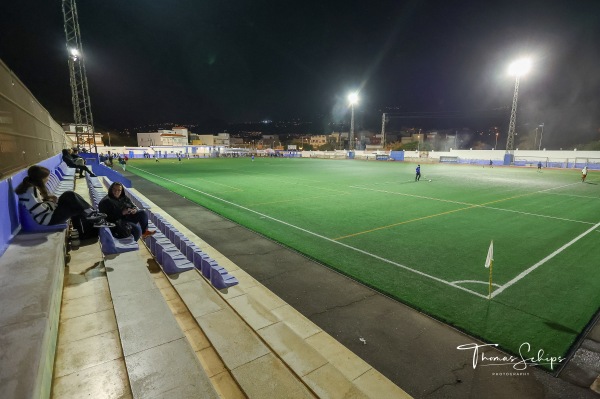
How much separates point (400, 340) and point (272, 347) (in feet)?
7.28

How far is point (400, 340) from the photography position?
4.95m

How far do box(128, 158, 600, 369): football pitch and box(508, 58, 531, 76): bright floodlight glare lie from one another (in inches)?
954

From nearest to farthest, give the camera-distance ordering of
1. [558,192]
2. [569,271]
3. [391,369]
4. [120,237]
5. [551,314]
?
[391,369], [551,314], [120,237], [569,271], [558,192]

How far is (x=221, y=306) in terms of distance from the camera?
16.2 feet

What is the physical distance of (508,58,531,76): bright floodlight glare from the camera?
36.1 m

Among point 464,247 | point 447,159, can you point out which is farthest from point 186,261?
point 447,159

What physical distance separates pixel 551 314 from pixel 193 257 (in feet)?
24.7

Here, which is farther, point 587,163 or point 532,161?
point 532,161

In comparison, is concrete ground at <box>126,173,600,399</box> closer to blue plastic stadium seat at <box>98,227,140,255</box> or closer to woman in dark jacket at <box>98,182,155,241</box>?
woman in dark jacket at <box>98,182,155,241</box>

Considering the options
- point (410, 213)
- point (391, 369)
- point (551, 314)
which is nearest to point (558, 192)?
point (410, 213)

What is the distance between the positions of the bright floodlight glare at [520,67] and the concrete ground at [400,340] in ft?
140

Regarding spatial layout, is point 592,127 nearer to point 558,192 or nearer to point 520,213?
point 558,192

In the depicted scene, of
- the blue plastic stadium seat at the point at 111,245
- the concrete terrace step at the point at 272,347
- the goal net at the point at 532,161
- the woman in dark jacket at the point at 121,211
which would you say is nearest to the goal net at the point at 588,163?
the goal net at the point at 532,161

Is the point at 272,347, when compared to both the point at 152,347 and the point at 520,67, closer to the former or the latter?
the point at 152,347
